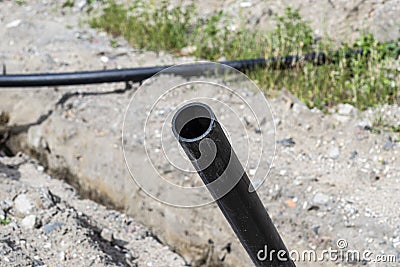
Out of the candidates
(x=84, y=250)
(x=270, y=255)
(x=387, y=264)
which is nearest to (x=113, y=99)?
(x=84, y=250)

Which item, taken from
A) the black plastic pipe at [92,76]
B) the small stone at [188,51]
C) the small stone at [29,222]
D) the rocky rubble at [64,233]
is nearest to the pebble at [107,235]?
the rocky rubble at [64,233]

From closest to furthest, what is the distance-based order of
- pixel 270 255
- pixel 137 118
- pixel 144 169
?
1. pixel 270 255
2. pixel 144 169
3. pixel 137 118

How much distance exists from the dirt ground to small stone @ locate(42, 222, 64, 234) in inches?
0.7

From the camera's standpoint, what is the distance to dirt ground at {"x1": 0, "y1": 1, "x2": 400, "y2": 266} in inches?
115

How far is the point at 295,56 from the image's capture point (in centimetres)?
393

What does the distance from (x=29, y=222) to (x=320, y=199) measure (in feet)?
4.56

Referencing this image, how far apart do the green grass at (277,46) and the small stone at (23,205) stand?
1582 millimetres

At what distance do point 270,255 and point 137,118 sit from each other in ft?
6.45

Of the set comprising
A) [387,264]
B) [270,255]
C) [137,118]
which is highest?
[270,255]

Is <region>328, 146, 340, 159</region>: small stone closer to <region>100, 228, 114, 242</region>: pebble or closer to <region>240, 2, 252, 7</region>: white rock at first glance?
<region>100, 228, 114, 242</region>: pebble

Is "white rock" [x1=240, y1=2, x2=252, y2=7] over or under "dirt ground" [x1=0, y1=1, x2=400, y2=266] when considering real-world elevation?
over

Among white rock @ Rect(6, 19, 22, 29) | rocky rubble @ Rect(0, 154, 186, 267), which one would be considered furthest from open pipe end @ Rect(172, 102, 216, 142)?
white rock @ Rect(6, 19, 22, 29)

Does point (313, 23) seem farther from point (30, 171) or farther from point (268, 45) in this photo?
point (30, 171)

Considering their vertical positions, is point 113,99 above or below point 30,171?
above
